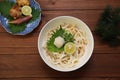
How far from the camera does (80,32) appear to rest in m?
1.27

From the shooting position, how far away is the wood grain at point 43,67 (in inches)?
48.4

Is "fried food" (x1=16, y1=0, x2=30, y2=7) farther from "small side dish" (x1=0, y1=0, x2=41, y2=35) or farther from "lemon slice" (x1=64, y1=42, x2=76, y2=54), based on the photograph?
"lemon slice" (x1=64, y1=42, x2=76, y2=54)

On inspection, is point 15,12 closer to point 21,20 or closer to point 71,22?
point 21,20

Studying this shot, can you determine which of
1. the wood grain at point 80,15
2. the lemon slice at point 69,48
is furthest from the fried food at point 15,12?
the lemon slice at point 69,48

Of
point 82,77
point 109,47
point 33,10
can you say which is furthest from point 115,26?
point 33,10

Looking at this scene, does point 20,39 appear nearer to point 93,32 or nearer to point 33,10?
point 33,10

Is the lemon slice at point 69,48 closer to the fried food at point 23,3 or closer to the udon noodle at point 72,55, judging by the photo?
the udon noodle at point 72,55

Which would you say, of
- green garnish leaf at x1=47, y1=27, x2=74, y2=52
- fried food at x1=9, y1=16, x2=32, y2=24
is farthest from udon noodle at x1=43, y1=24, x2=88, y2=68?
fried food at x1=9, y1=16, x2=32, y2=24

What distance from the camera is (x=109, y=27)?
1.26 meters

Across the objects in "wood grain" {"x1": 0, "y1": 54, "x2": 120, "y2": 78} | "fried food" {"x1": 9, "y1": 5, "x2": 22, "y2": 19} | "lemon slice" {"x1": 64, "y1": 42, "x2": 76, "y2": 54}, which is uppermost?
"fried food" {"x1": 9, "y1": 5, "x2": 22, "y2": 19}

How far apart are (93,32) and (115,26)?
0.10 m

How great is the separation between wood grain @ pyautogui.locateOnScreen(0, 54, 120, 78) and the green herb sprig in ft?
0.25

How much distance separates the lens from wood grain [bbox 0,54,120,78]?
1229 millimetres

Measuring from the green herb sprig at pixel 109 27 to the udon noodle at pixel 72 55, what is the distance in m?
0.08
